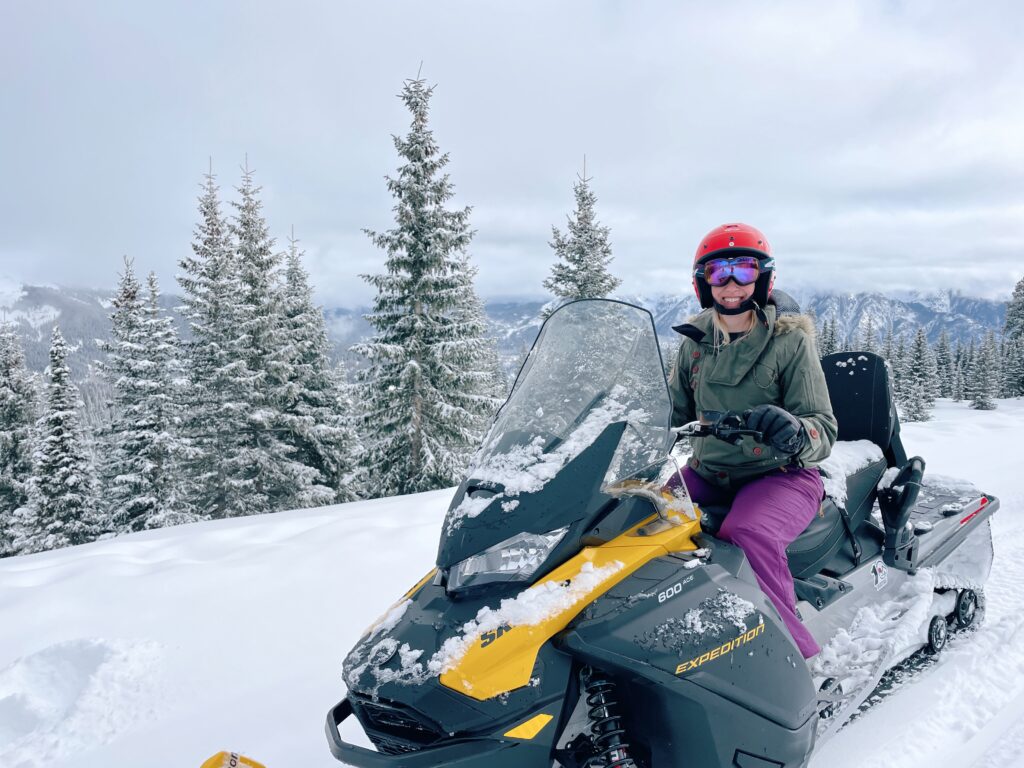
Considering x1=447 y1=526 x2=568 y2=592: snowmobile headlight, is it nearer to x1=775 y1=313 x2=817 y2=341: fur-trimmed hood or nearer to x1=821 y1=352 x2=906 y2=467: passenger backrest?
x1=775 y1=313 x2=817 y2=341: fur-trimmed hood

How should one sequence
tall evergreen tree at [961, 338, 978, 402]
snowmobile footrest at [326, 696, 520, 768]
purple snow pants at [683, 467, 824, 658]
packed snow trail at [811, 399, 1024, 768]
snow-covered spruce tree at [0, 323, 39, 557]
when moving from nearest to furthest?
snowmobile footrest at [326, 696, 520, 768] < purple snow pants at [683, 467, 824, 658] < packed snow trail at [811, 399, 1024, 768] < snow-covered spruce tree at [0, 323, 39, 557] < tall evergreen tree at [961, 338, 978, 402]

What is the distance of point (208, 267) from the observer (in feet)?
62.1

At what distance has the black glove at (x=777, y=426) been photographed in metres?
2.18

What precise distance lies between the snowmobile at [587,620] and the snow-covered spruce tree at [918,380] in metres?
41.6

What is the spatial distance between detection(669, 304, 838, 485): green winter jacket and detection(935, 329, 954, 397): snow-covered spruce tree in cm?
6183

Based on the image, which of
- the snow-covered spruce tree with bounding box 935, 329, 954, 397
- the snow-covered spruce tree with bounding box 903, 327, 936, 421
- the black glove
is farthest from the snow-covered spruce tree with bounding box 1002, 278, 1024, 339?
the black glove

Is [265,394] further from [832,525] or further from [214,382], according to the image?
[832,525]

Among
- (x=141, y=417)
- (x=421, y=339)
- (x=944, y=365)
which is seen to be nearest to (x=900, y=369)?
(x=944, y=365)

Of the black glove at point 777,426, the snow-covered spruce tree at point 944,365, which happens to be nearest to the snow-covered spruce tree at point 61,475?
the black glove at point 777,426

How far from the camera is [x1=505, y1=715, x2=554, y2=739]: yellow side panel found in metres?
1.67

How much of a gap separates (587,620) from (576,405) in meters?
0.76

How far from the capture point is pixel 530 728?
1685 mm

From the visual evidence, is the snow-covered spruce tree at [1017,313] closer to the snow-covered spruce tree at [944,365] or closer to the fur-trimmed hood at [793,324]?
the snow-covered spruce tree at [944,365]

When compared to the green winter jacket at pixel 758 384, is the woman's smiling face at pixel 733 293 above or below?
above
